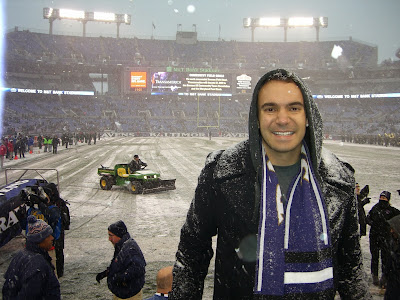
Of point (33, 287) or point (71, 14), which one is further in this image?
point (71, 14)

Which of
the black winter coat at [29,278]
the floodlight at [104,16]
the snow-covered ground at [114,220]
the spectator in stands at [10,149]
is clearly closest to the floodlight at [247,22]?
the floodlight at [104,16]

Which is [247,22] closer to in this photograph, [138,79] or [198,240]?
[138,79]

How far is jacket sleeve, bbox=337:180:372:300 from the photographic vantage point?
1605 millimetres

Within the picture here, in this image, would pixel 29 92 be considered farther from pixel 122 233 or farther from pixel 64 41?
pixel 122 233

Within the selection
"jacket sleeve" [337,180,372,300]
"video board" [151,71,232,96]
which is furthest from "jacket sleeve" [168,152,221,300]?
"video board" [151,71,232,96]

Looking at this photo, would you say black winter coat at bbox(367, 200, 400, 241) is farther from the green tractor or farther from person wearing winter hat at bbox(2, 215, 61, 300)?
the green tractor

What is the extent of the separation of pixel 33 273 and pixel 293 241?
2.63m

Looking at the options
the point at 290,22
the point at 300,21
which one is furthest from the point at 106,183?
the point at 300,21

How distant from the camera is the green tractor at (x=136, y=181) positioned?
13133mm

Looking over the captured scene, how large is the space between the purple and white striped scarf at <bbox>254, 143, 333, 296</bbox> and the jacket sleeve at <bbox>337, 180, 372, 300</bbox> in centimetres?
15

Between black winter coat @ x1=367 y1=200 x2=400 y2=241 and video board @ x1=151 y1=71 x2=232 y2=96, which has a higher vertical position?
video board @ x1=151 y1=71 x2=232 y2=96

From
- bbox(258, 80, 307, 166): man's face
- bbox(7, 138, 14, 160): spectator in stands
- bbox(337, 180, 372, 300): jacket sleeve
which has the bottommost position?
bbox(7, 138, 14, 160): spectator in stands

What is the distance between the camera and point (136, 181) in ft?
43.3

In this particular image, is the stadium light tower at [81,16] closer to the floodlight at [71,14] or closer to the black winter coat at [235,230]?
the floodlight at [71,14]
